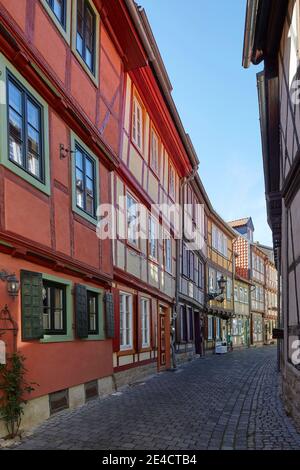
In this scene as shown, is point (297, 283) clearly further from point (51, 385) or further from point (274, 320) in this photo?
point (274, 320)

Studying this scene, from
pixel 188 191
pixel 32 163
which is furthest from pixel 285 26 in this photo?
pixel 188 191

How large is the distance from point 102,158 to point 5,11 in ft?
13.2

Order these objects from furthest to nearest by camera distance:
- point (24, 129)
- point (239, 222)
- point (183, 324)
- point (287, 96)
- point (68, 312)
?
point (239, 222), point (183, 324), point (68, 312), point (287, 96), point (24, 129)

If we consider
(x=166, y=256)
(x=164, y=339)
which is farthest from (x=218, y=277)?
(x=164, y=339)

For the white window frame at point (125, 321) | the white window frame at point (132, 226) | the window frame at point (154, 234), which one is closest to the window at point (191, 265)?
the window frame at point (154, 234)

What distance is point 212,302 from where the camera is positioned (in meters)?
26.8

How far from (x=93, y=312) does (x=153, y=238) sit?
525cm

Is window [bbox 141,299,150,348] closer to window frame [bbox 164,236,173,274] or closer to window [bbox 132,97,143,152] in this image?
window frame [bbox 164,236,173,274]

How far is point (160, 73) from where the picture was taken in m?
12.3

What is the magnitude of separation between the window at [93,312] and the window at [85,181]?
159 centimetres

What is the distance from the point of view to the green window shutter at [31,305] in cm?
607

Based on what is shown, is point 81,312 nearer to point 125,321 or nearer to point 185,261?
point 125,321

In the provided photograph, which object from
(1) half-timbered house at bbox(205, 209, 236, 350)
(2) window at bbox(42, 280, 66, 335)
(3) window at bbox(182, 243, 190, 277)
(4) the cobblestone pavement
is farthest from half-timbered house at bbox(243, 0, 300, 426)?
(1) half-timbered house at bbox(205, 209, 236, 350)

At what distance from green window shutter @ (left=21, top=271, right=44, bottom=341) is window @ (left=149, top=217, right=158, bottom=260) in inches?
289
